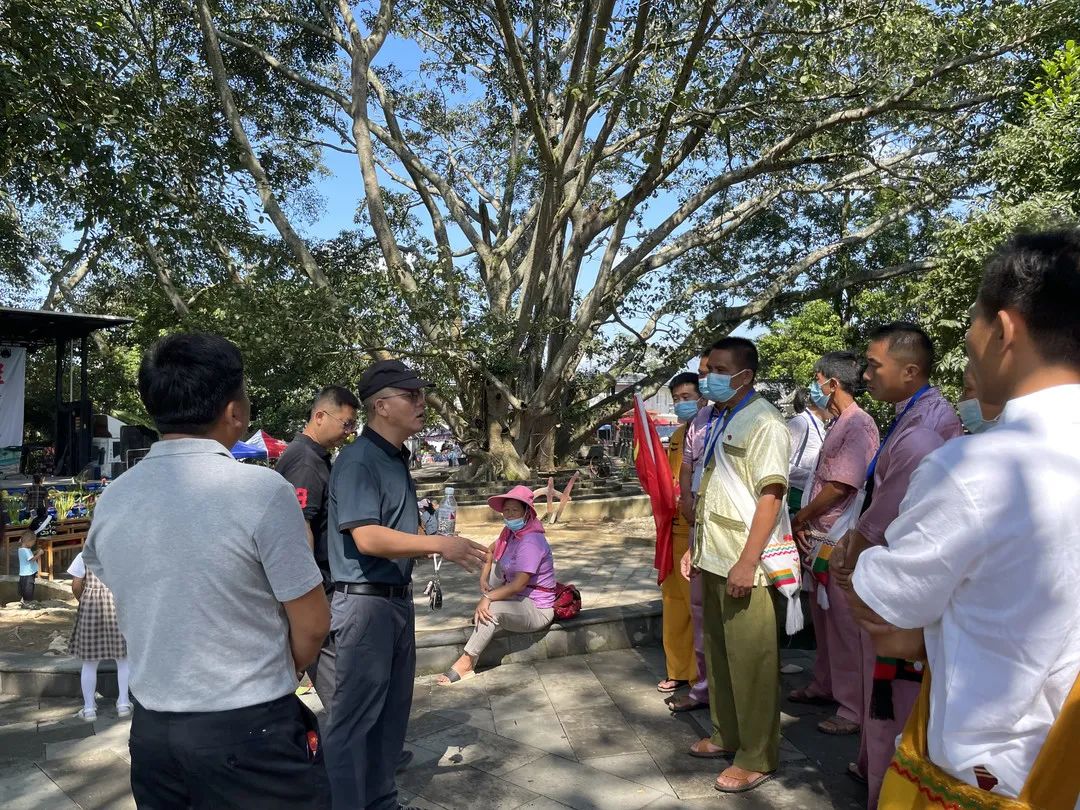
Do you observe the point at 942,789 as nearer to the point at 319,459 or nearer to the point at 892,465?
the point at 892,465

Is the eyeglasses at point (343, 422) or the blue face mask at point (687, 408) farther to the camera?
the blue face mask at point (687, 408)

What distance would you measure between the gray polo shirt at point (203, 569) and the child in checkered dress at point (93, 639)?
9.53ft

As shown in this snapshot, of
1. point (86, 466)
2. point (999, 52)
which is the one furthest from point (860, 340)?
point (86, 466)

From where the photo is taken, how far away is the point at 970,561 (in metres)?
1.27

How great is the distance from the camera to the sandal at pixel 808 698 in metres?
4.23

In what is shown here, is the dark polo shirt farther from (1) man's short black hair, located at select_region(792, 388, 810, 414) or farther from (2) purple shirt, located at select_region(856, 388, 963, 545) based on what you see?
(1) man's short black hair, located at select_region(792, 388, 810, 414)

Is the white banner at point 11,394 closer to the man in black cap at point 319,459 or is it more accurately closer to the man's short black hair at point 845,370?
the man in black cap at point 319,459

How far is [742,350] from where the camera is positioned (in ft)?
11.9

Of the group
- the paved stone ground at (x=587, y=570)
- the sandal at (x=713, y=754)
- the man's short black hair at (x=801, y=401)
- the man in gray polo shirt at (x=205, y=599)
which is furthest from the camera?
the paved stone ground at (x=587, y=570)

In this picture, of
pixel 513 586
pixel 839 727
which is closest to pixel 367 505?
pixel 513 586

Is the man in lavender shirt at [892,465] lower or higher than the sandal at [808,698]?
higher

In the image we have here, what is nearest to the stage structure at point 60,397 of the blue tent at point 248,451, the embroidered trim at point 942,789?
the blue tent at point 248,451

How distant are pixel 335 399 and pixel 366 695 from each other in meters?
1.40

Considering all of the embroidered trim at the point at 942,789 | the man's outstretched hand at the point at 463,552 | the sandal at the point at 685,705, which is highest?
the man's outstretched hand at the point at 463,552
